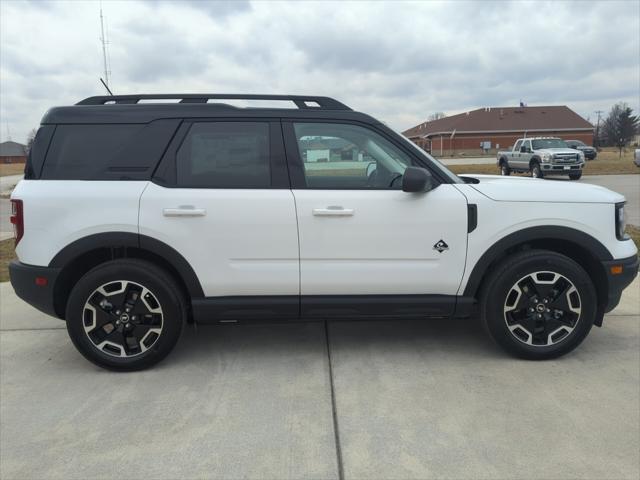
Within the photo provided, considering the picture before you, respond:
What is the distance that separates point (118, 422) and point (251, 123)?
2.18 m

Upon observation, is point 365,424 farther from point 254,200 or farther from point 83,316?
point 83,316

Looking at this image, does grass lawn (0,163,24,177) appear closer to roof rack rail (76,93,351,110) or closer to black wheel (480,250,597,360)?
roof rack rail (76,93,351,110)

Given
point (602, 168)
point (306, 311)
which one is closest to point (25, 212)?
point (306, 311)

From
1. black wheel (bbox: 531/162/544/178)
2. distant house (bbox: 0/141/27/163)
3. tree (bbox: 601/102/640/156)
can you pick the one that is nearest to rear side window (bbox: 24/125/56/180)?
black wheel (bbox: 531/162/544/178)

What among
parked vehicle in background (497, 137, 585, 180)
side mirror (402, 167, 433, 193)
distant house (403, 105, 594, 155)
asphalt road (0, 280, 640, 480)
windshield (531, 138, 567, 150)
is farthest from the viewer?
distant house (403, 105, 594, 155)

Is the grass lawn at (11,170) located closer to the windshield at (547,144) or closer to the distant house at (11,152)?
the distant house at (11,152)

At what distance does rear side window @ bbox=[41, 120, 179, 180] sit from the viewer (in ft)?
12.0

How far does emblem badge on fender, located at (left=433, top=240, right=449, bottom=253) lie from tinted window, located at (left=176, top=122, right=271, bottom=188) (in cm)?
128

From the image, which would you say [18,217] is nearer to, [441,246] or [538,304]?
[441,246]

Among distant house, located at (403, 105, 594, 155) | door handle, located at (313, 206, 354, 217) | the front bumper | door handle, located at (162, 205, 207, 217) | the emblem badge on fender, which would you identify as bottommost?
the front bumper

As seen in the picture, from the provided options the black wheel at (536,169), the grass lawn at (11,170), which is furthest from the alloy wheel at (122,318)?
the grass lawn at (11,170)

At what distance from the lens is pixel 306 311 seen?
3762 millimetres

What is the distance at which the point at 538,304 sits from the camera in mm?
3793

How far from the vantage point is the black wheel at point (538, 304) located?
3.72 meters
